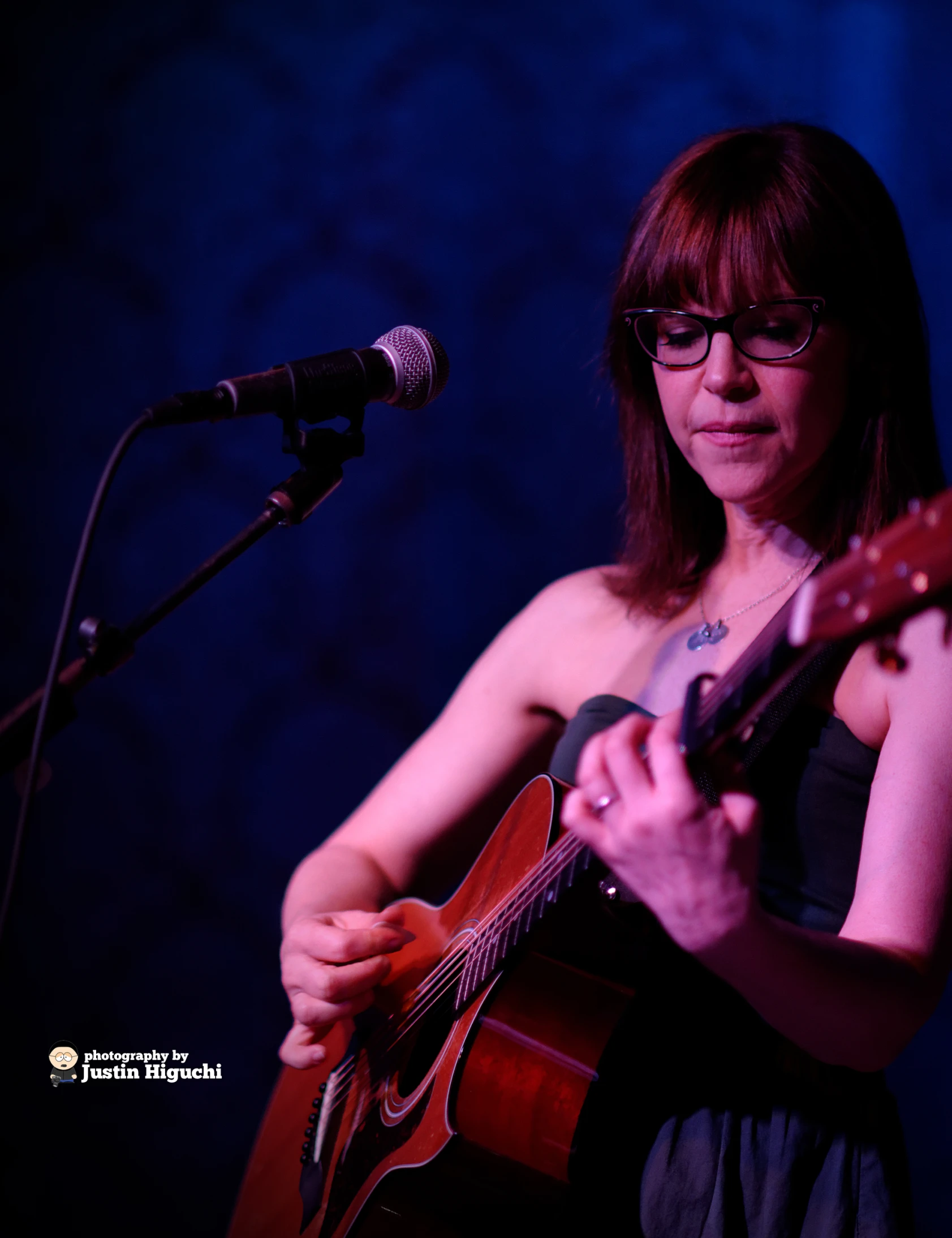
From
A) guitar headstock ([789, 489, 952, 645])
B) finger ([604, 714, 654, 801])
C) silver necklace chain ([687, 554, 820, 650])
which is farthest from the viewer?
silver necklace chain ([687, 554, 820, 650])

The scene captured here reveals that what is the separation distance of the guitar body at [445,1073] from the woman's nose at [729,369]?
1.64 ft

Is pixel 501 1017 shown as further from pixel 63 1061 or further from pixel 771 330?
pixel 63 1061

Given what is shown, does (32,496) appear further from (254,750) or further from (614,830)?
(614,830)

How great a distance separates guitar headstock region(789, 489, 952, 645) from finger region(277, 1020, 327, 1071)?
0.98 metres

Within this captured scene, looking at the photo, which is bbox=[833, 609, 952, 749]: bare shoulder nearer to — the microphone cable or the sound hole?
the sound hole

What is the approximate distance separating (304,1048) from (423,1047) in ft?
0.85

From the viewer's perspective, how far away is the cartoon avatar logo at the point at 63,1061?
1.99 meters

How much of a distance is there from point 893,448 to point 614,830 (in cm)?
68

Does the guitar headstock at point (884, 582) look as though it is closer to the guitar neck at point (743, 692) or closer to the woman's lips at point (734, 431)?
the guitar neck at point (743, 692)

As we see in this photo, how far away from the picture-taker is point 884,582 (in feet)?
2.19

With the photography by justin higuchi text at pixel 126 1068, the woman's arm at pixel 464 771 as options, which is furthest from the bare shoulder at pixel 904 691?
the photography by justin higuchi text at pixel 126 1068

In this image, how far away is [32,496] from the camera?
1918 mm

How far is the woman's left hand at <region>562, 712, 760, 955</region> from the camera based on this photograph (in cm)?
74

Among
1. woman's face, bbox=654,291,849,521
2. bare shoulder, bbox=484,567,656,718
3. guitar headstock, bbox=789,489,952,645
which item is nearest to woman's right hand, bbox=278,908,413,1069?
bare shoulder, bbox=484,567,656,718
